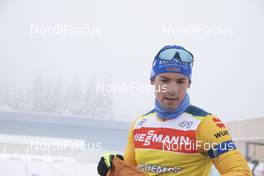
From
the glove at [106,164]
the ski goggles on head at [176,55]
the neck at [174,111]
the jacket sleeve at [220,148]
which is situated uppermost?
the ski goggles on head at [176,55]

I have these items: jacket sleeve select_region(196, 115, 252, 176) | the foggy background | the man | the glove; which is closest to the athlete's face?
the man

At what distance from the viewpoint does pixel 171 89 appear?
1762 millimetres

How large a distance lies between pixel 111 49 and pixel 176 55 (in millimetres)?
3252

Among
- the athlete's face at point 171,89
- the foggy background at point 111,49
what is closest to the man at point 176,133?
the athlete's face at point 171,89

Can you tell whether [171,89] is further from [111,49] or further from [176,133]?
[111,49]

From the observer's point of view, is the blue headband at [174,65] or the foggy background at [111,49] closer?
the blue headband at [174,65]

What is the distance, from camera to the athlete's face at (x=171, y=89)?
1773mm

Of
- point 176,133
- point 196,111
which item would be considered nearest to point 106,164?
point 176,133

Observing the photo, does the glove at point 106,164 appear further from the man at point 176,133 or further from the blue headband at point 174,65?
the blue headband at point 174,65

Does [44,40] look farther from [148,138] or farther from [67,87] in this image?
[148,138]

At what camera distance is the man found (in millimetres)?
1694

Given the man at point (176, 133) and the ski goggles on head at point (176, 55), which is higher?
the ski goggles on head at point (176, 55)

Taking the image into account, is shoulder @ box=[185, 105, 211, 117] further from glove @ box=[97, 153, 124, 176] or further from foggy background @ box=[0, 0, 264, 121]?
foggy background @ box=[0, 0, 264, 121]

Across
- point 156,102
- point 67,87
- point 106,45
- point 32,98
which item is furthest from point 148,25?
point 156,102
